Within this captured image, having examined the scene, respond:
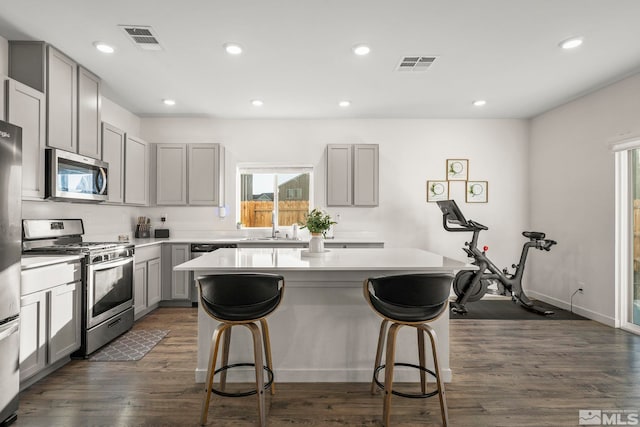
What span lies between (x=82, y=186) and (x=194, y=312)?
1.93 m

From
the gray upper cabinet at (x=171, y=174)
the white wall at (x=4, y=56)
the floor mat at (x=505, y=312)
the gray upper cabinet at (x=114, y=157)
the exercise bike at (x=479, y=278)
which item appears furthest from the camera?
the gray upper cabinet at (x=171, y=174)

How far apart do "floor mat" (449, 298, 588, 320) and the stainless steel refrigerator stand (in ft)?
13.1

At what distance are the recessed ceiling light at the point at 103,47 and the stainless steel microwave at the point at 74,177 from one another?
965mm

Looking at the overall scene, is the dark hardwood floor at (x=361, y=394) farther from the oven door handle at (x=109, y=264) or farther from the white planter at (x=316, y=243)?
the white planter at (x=316, y=243)

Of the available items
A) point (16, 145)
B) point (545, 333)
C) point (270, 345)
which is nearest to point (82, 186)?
point (16, 145)

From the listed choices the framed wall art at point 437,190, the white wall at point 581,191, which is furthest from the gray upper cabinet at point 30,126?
the white wall at point 581,191

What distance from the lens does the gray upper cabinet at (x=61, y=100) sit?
2934 millimetres

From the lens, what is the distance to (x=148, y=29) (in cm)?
273

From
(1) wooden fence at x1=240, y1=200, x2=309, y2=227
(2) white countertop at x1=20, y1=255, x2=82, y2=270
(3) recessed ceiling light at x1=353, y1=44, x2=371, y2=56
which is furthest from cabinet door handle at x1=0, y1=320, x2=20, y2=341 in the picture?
(1) wooden fence at x1=240, y1=200, x2=309, y2=227

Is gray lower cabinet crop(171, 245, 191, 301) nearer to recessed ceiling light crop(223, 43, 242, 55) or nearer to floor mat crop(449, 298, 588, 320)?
recessed ceiling light crop(223, 43, 242, 55)

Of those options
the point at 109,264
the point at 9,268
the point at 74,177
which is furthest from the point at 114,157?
the point at 9,268

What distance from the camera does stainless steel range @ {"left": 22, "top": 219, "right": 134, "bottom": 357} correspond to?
2893mm

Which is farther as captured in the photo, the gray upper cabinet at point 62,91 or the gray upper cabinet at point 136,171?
the gray upper cabinet at point 136,171

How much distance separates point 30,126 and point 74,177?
0.59 metres
